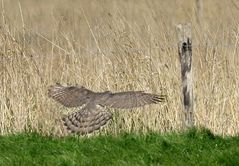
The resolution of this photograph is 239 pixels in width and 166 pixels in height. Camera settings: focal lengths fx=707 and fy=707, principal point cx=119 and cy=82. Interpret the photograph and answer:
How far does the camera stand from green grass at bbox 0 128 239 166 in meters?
6.43

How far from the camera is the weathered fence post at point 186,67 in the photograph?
759cm

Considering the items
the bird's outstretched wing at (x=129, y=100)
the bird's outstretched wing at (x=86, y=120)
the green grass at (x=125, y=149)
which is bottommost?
the green grass at (x=125, y=149)

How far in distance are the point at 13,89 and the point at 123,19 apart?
5.01ft

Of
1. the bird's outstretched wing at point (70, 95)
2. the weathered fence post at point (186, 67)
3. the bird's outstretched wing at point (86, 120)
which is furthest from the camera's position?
the weathered fence post at point (186, 67)

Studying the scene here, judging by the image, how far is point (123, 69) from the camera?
8.18m

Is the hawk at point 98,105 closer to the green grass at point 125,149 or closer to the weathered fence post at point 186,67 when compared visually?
the green grass at point 125,149

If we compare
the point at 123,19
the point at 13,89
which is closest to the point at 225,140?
the point at 123,19

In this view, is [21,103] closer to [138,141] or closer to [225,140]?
[138,141]

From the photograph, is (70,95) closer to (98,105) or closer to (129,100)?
(98,105)

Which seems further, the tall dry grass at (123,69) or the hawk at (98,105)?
the tall dry grass at (123,69)

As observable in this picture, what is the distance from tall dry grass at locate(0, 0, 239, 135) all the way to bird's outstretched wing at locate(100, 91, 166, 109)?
0.55m

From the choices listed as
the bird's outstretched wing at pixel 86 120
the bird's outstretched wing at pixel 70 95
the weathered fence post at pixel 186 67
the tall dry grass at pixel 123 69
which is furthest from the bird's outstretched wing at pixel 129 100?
the tall dry grass at pixel 123 69

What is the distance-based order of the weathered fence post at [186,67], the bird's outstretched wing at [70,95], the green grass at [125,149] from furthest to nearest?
1. the weathered fence post at [186,67]
2. the bird's outstretched wing at [70,95]
3. the green grass at [125,149]

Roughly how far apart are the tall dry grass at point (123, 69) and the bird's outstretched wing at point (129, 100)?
1.81 ft
